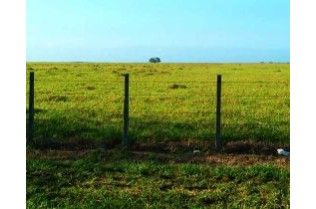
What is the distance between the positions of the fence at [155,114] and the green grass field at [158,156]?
27mm

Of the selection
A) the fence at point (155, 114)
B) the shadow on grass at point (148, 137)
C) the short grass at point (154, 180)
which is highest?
the fence at point (155, 114)

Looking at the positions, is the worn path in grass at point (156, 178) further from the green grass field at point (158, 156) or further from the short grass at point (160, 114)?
the short grass at point (160, 114)

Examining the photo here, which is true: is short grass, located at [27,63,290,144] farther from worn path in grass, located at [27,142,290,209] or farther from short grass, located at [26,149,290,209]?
short grass, located at [26,149,290,209]

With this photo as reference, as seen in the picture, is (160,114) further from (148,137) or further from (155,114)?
(148,137)

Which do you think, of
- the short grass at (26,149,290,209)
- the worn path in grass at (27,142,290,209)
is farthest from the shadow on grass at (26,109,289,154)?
the short grass at (26,149,290,209)

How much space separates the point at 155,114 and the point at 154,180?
6.00m

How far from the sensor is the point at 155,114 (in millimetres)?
13922

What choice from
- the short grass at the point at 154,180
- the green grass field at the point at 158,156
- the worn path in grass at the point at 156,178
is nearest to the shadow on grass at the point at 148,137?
the green grass field at the point at 158,156

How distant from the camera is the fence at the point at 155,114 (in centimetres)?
A: 1086

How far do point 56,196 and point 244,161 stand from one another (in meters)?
3.45
